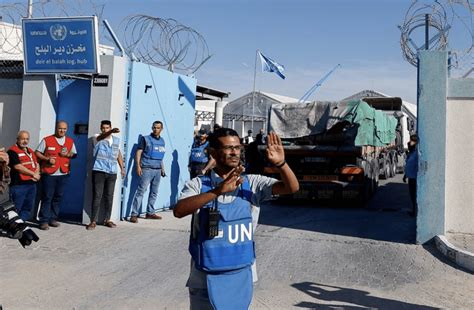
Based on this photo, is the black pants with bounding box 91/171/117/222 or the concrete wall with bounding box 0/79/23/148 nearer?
the black pants with bounding box 91/171/117/222

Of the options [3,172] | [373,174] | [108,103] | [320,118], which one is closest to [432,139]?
[320,118]

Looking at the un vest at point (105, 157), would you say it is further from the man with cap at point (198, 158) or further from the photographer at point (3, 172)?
the photographer at point (3, 172)

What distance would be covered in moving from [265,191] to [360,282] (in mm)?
3340

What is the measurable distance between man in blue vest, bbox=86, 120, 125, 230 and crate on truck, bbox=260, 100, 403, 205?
3963 mm

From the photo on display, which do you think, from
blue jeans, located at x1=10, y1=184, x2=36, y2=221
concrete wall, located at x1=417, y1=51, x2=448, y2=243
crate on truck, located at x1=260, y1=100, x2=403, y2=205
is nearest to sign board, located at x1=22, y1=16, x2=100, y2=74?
blue jeans, located at x1=10, y1=184, x2=36, y2=221

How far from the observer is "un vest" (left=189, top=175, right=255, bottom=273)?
2664mm

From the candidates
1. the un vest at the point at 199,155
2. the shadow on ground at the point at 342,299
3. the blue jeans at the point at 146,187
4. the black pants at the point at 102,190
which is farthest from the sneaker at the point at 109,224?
the shadow on ground at the point at 342,299

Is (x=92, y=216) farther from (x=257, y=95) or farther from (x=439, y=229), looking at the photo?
(x=257, y=95)

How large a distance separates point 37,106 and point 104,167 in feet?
5.90

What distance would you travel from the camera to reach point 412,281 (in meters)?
5.82

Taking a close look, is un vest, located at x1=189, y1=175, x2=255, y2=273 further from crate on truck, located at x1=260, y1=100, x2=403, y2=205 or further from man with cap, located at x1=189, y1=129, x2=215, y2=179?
crate on truck, located at x1=260, y1=100, x2=403, y2=205

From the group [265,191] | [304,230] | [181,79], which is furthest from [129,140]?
[265,191]

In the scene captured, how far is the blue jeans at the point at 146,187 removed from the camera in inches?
341

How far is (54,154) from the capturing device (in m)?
7.73
